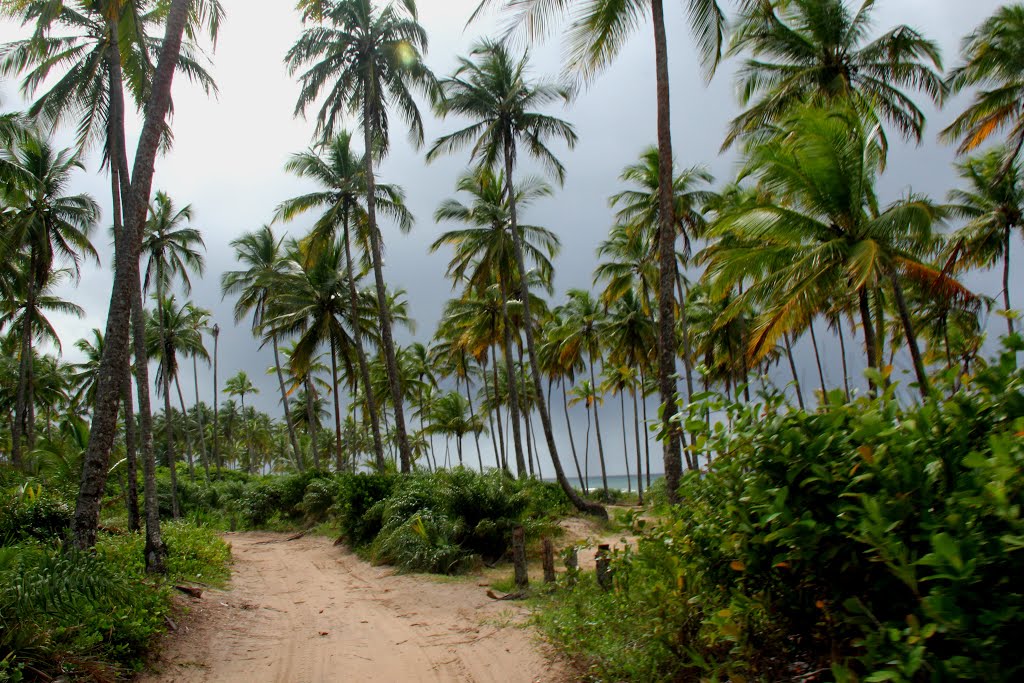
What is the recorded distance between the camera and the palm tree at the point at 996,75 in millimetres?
13664

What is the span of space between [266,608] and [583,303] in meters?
24.8

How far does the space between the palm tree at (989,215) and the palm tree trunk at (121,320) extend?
17.6 meters

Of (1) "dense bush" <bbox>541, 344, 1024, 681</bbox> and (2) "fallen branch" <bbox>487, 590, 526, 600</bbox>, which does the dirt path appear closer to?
(2) "fallen branch" <bbox>487, 590, 526, 600</bbox>

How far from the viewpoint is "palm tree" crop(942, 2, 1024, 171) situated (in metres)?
13.7

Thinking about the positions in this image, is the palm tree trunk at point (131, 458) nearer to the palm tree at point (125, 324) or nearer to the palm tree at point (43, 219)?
the palm tree at point (125, 324)

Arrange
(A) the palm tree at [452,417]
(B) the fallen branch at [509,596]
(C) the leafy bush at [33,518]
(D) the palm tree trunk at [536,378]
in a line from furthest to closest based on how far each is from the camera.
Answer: (A) the palm tree at [452,417]
(D) the palm tree trunk at [536,378]
(C) the leafy bush at [33,518]
(B) the fallen branch at [509,596]

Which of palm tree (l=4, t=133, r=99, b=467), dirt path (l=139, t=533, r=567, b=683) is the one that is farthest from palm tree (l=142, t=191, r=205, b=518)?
dirt path (l=139, t=533, r=567, b=683)

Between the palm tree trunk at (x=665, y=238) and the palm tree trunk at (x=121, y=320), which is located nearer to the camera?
the palm tree trunk at (x=121, y=320)

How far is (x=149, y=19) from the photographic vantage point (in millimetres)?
12797

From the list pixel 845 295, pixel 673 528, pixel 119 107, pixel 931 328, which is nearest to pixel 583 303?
pixel 931 328

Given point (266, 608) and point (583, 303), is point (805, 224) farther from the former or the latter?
point (583, 303)

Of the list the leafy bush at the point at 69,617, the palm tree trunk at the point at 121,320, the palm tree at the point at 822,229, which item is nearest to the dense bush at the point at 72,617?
the leafy bush at the point at 69,617

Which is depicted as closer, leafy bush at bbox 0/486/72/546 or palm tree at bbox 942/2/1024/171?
leafy bush at bbox 0/486/72/546

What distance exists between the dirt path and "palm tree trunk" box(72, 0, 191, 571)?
1706 mm
